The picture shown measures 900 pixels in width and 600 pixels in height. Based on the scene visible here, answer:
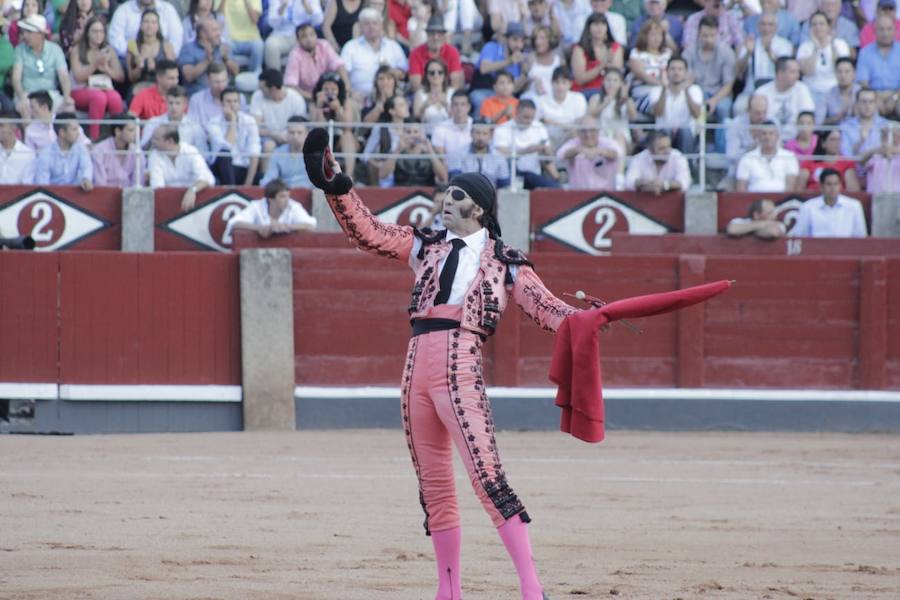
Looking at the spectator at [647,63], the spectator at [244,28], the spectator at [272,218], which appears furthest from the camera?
the spectator at [244,28]

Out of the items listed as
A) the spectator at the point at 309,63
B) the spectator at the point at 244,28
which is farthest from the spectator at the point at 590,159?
the spectator at the point at 244,28

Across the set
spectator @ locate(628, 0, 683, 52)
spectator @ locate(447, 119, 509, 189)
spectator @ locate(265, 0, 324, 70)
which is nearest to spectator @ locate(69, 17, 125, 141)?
spectator @ locate(265, 0, 324, 70)

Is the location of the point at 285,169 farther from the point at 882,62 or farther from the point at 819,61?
the point at 882,62

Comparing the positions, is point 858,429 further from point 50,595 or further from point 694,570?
point 50,595

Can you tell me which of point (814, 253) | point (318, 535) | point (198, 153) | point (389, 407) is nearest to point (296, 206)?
point (198, 153)

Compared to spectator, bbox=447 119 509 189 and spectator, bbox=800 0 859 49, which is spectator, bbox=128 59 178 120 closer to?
spectator, bbox=447 119 509 189

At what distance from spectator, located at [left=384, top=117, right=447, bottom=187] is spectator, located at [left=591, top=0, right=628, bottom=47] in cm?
179

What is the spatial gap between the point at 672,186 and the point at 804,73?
4.79 ft

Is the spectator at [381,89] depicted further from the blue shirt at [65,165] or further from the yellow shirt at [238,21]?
the blue shirt at [65,165]

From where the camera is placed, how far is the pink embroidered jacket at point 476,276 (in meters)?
4.82

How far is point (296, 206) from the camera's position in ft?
36.5

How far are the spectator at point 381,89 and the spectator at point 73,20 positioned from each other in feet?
7.24

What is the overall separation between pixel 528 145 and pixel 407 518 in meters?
4.83

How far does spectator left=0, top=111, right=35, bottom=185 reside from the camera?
11211 millimetres
